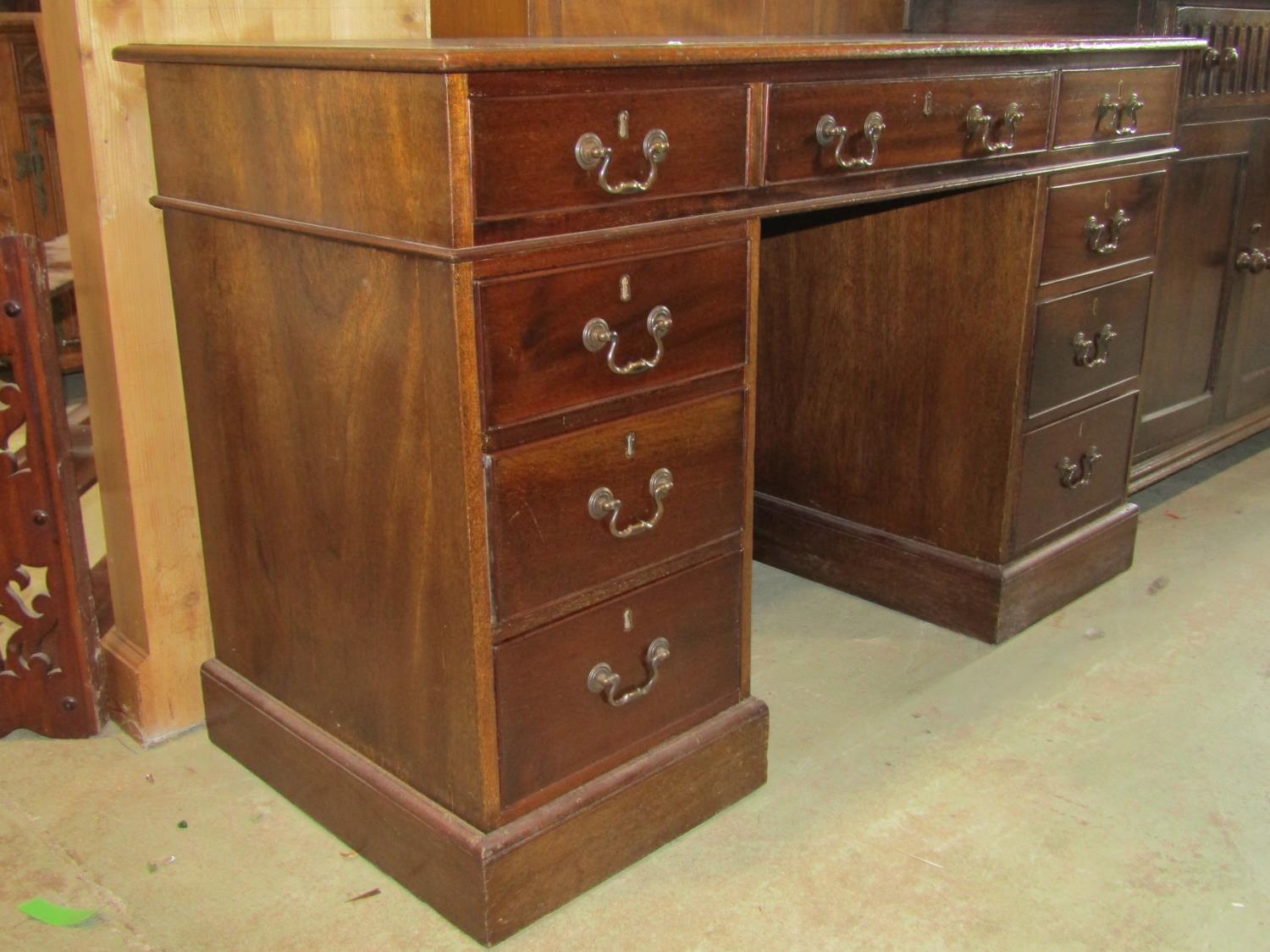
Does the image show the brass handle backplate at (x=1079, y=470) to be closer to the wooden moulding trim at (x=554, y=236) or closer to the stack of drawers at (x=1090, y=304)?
the stack of drawers at (x=1090, y=304)

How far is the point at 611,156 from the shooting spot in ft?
4.22

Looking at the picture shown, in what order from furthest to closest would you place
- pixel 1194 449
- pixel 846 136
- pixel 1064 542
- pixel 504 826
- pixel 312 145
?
pixel 1194 449 < pixel 1064 542 < pixel 846 136 < pixel 504 826 < pixel 312 145

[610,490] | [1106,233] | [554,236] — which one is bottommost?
[610,490]

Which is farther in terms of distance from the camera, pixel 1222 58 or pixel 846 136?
pixel 1222 58

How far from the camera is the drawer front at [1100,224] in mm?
2014

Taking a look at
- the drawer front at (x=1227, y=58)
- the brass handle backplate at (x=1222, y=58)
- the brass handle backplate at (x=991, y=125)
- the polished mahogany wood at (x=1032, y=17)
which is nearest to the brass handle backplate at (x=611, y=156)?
the brass handle backplate at (x=991, y=125)

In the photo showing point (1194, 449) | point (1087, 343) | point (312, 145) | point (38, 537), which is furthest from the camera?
point (1194, 449)

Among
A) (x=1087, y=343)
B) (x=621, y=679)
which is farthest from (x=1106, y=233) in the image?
(x=621, y=679)

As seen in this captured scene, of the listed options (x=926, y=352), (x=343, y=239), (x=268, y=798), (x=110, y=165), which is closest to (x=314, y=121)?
(x=343, y=239)

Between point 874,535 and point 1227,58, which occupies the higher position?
point 1227,58

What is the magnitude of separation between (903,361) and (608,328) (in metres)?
0.98

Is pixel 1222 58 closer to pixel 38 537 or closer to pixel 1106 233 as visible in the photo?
pixel 1106 233

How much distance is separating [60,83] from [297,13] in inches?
12.5

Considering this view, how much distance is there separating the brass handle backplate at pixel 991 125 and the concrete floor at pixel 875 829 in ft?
2.72
